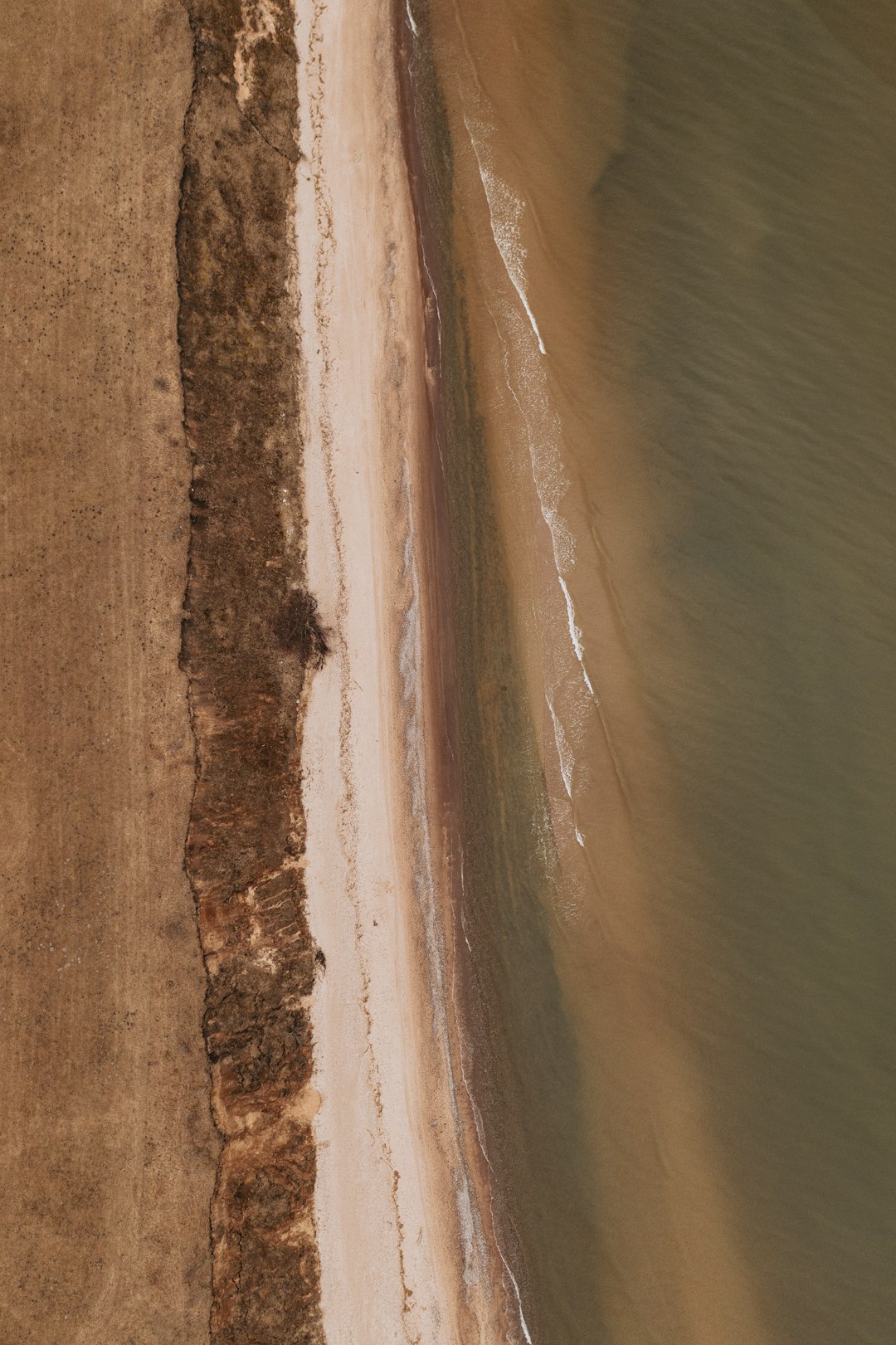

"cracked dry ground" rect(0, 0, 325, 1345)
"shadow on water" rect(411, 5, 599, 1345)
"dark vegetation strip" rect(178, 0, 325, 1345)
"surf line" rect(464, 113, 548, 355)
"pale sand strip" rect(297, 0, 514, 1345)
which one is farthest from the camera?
"surf line" rect(464, 113, 548, 355)

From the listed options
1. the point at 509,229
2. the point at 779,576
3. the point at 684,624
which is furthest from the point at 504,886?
the point at 509,229

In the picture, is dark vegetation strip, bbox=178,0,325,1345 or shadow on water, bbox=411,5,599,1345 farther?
shadow on water, bbox=411,5,599,1345

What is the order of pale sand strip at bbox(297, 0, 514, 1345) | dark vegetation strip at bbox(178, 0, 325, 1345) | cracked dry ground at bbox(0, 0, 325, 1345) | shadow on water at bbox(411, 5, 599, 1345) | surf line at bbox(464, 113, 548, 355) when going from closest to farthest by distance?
1. cracked dry ground at bbox(0, 0, 325, 1345)
2. dark vegetation strip at bbox(178, 0, 325, 1345)
3. pale sand strip at bbox(297, 0, 514, 1345)
4. shadow on water at bbox(411, 5, 599, 1345)
5. surf line at bbox(464, 113, 548, 355)

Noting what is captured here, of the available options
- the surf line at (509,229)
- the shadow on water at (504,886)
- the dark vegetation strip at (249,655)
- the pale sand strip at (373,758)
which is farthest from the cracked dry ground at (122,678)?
the surf line at (509,229)

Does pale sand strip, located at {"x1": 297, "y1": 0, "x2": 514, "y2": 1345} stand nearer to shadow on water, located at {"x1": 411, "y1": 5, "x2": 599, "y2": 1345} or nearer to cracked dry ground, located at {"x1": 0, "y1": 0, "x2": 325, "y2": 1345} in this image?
shadow on water, located at {"x1": 411, "y1": 5, "x2": 599, "y2": 1345}

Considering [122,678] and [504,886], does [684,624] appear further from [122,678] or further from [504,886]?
[122,678]

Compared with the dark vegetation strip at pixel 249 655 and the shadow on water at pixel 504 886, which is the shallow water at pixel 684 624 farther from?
the dark vegetation strip at pixel 249 655

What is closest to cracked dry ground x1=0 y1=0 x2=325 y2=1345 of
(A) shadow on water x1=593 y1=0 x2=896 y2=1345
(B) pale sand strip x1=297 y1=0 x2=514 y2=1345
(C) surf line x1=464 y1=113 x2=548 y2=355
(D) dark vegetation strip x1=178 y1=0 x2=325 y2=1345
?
(D) dark vegetation strip x1=178 y1=0 x2=325 y2=1345

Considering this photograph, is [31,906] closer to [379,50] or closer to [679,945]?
[679,945]
